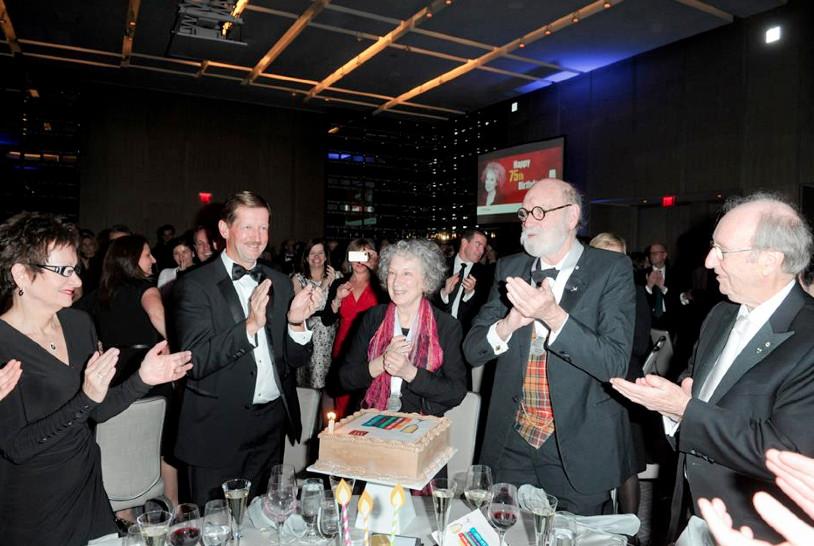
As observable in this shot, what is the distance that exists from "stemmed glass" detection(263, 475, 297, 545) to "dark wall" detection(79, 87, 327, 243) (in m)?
12.1

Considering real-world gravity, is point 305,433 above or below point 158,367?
below

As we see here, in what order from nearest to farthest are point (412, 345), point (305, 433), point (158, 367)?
point (158, 367) → point (412, 345) → point (305, 433)

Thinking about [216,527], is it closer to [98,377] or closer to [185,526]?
[185,526]

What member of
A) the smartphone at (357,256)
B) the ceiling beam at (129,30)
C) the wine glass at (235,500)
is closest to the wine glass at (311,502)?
the wine glass at (235,500)

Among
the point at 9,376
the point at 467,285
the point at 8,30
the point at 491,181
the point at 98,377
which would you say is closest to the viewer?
the point at 9,376

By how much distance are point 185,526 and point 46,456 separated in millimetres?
872

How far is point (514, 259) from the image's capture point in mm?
2547

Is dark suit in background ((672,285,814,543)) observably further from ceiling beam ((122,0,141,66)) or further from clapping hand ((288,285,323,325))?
ceiling beam ((122,0,141,66))

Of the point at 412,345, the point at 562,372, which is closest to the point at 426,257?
the point at 412,345

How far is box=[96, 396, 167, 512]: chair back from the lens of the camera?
2.61m

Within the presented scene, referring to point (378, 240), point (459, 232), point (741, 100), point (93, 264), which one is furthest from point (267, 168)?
point (741, 100)

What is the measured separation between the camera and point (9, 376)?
5.75 ft

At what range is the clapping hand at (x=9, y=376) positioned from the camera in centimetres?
174

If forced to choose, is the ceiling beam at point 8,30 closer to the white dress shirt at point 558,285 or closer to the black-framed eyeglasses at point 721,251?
the white dress shirt at point 558,285
